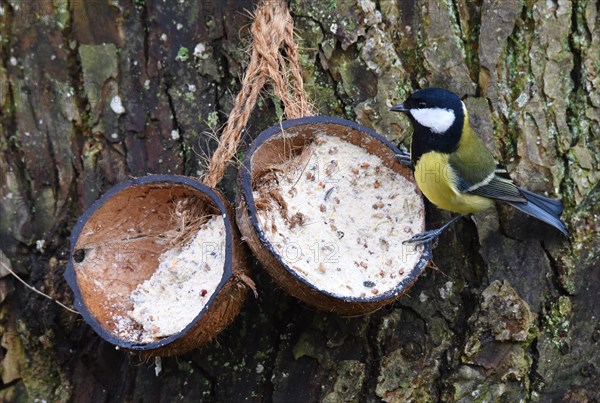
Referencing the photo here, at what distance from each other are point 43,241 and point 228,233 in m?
1.01

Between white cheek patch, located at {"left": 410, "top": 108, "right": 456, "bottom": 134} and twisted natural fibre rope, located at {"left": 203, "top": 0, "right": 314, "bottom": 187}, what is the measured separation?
16.6 inches

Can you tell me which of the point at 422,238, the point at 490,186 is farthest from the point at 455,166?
the point at 422,238

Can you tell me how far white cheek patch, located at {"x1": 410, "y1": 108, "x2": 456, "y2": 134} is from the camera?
262cm

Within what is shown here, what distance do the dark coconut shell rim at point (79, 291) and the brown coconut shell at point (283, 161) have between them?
0.09 m

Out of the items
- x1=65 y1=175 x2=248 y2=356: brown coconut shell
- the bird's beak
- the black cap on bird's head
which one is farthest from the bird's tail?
x1=65 y1=175 x2=248 y2=356: brown coconut shell

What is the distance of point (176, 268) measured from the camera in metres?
2.57

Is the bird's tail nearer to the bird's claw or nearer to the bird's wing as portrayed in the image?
the bird's wing

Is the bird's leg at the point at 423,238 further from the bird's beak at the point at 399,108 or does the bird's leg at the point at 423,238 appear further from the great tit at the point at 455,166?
the bird's beak at the point at 399,108

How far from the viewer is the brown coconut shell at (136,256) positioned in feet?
7.32

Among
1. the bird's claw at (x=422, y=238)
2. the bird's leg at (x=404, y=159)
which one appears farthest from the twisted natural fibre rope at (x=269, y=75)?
the bird's claw at (x=422, y=238)

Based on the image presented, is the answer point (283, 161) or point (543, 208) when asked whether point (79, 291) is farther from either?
point (543, 208)

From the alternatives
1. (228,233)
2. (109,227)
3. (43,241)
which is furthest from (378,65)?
(43,241)

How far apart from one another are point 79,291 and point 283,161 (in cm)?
88

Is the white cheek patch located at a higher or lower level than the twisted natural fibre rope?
lower
